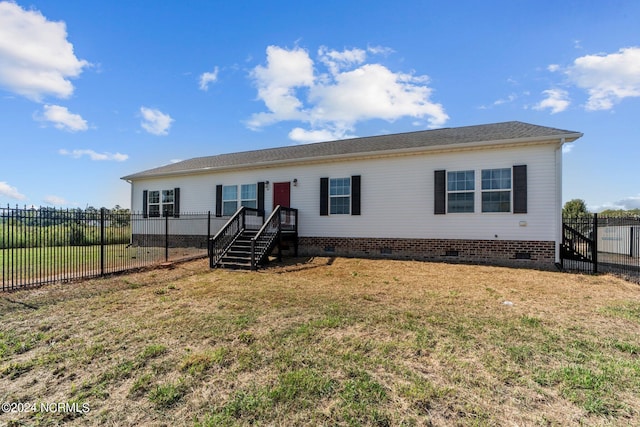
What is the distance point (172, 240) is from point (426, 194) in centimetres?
1276

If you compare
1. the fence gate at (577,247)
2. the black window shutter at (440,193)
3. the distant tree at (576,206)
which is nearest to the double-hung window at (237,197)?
the black window shutter at (440,193)

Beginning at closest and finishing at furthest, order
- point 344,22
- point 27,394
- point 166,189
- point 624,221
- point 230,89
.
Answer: point 27,394 < point 624,221 < point 344,22 < point 230,89 < point 166,189

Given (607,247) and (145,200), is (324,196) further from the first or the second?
(607,247)

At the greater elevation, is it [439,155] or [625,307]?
[439,155]

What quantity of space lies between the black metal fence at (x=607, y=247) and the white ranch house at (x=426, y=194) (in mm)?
1063

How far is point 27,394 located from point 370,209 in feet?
33.5

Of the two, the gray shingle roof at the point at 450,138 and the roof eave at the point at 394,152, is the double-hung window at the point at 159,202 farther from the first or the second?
the gray shingle roof at the point at 450,138

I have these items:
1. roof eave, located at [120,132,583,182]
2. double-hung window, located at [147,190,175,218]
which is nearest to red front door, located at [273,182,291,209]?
roof eave, located at [120,132,583,182]

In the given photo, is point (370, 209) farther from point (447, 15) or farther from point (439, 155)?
point (447, 15)

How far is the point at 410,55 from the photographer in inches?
426

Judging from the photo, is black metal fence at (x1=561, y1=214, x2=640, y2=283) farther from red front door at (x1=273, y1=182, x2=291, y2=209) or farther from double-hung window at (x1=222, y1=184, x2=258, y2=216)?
double-hung window at (x1=222, y1=184, x2=258, y2=216)

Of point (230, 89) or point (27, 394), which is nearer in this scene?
point (27, 394)

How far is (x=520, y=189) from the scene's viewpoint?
9.55 metres

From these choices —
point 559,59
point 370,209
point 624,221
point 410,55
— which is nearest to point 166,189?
point 370,209
